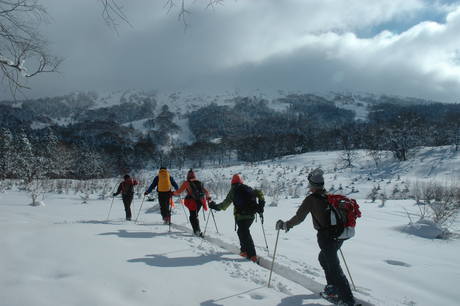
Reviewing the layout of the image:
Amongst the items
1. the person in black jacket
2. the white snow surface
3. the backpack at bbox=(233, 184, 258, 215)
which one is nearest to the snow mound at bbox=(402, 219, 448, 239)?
the white snow surface

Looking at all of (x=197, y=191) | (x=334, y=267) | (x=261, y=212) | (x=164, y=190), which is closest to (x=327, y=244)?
(x=334, y=267)

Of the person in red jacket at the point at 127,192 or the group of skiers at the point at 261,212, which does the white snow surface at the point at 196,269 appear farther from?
the person in red jacket at the point at 127,192

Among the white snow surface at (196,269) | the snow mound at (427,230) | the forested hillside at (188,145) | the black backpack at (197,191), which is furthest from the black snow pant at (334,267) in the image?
the snow mound at (427,230)

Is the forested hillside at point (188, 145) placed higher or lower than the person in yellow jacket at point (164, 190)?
higher

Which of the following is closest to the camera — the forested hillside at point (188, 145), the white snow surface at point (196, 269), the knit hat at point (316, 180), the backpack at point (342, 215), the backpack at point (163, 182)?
the white snow surface at point (196, 269)

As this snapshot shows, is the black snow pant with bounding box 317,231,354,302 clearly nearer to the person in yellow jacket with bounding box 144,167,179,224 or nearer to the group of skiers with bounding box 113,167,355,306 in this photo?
the group of skiers with bounding box 113,167,355,306

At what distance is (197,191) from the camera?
696 centimetres

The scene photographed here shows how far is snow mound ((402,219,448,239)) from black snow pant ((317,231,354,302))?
550 cm

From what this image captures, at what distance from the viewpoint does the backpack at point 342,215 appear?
353 cm

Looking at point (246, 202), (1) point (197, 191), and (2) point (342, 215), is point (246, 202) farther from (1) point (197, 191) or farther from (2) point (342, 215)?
(2) point (342, 215)

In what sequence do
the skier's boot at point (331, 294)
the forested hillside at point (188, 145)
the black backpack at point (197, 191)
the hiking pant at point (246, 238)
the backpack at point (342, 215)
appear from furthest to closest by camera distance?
the forested hillside at point (188, 145), the black backpack at point (197, 191), the hiking pant at point (246, 238), the skier's boot at point (331, 294), the backpack at point (342, 215)

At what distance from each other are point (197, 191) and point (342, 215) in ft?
13.2

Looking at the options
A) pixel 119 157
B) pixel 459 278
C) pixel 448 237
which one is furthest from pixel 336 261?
pixel 119 157

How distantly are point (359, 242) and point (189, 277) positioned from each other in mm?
4935
